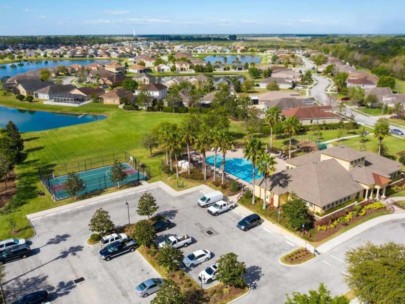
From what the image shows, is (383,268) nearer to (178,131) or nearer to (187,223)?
(187,223)

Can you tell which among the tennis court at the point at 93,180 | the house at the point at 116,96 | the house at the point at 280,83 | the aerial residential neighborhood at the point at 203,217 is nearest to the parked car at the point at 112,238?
the aerial residential neighborhood at the point at 203,217

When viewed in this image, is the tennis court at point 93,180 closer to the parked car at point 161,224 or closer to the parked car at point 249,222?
the parked car at point 161,224

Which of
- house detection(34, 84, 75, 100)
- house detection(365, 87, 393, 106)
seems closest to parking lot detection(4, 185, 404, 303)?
house detection(365, 87, 393, 106)

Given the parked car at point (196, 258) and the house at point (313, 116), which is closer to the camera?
the parked car at point (196, 258)

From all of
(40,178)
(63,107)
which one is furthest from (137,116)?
(40,178)

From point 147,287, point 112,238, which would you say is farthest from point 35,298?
point 112,238
